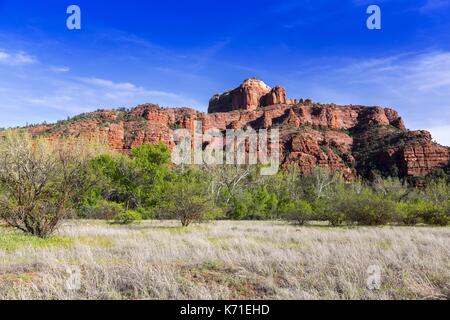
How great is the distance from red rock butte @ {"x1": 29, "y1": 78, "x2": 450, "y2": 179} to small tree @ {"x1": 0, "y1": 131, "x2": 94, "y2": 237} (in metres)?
66.2

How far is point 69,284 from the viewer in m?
6.23

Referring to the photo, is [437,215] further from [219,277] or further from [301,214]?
[219,277]

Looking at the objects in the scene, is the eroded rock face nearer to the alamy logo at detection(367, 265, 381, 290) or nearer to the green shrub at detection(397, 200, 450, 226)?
the green shrub at detection(397, 200, 450, 226)

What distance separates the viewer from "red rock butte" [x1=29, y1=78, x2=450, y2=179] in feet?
344

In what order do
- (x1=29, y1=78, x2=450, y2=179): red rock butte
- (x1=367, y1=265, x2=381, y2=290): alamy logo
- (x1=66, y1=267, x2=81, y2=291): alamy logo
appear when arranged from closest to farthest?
(x1=66, y1=267, x2=81, y2=291): alamy logo < (x1=367, y1=265, x2=381, y2=290): alamy logo < (x1=29, y1=78, x2=450, y2=179): red rock butte

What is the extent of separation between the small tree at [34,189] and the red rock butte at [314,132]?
66179 mm

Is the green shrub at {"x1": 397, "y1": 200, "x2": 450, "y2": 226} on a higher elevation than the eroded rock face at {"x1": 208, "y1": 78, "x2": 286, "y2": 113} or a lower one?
lower

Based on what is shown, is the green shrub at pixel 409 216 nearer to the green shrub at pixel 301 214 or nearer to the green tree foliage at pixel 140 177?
the green shrub at pixel 301 214

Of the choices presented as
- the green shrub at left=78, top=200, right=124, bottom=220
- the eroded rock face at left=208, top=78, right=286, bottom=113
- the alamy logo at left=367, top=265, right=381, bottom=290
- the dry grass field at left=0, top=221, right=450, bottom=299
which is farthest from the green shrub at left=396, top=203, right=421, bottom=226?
the eroded rock face at left=208, top=78, right=286, bottom=113

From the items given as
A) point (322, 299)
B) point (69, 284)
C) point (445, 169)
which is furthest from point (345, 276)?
point (445, 169)

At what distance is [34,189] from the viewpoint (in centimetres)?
1465

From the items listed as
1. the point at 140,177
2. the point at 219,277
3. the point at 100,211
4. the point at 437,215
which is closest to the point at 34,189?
the point at 219,277

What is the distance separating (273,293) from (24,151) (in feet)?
39.5

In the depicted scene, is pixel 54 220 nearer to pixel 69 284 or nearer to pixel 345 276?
pixel 69 284
